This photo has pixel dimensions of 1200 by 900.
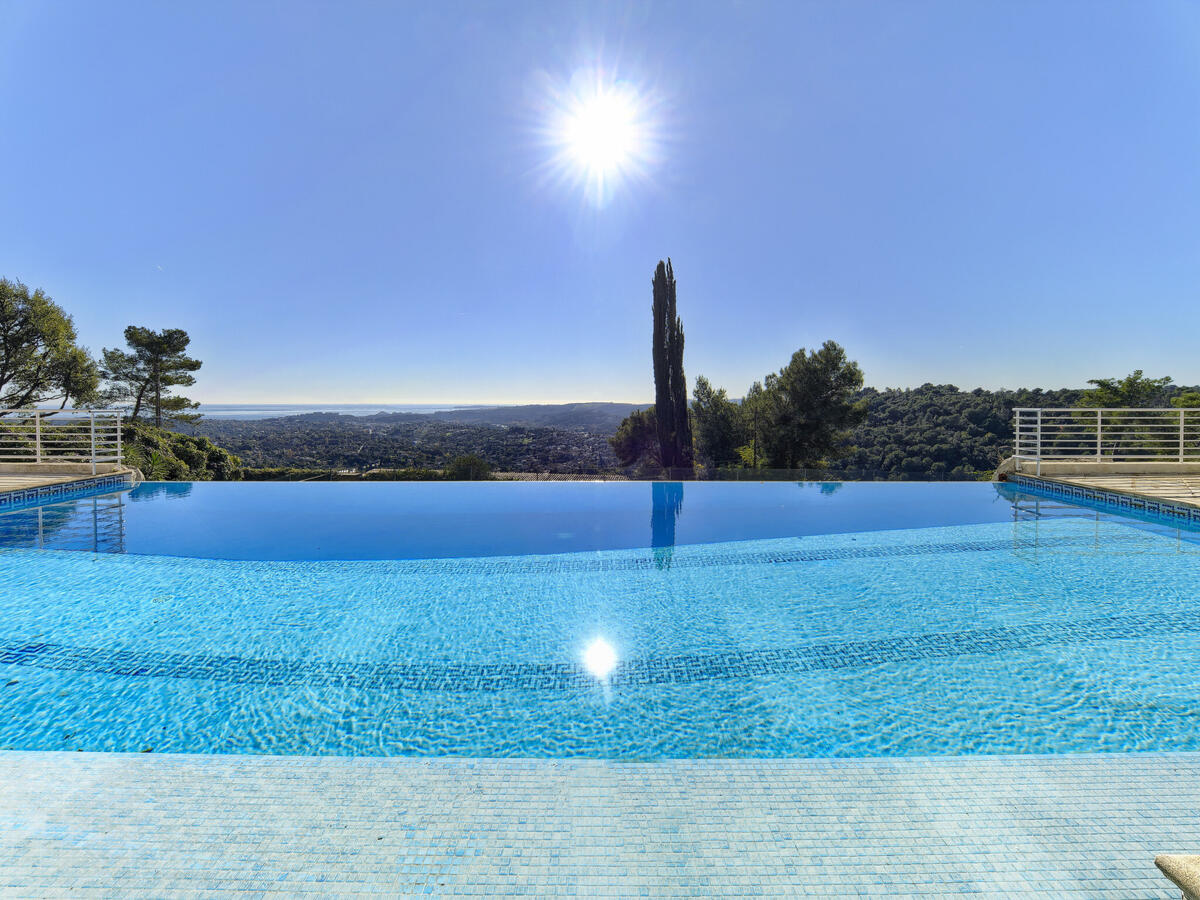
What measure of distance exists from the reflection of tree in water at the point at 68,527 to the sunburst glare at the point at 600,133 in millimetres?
9131

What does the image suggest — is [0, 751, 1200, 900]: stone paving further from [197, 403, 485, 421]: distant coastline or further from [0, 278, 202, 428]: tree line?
[197, 403, 485, 421]: distant coastline

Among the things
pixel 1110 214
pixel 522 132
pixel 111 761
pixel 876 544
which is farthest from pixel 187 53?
pixel 1110 214

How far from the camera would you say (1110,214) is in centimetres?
1180

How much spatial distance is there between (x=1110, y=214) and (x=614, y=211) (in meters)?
10.7

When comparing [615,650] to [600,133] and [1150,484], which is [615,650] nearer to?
[1150,484]

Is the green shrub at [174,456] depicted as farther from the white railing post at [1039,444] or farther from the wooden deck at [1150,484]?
the wooden deck at [1150,484]

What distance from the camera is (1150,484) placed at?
6.86m

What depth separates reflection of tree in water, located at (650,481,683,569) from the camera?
542 centimetres

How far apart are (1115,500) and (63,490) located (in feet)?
43.2

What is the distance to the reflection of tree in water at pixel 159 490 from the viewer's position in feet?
26.3

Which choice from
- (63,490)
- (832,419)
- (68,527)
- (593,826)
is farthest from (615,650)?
(832,419)

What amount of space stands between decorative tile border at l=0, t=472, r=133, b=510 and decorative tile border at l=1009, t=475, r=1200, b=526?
42.5 ft

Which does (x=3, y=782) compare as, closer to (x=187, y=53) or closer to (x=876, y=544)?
(x=876, y=544)

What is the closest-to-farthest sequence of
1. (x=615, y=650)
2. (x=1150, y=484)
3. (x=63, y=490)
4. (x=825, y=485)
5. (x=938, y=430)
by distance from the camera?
(x=615, y=650) < (x=1150, y=484) < (x=63, y=490) < (x=825, y=485) < (x=938, y=430)
